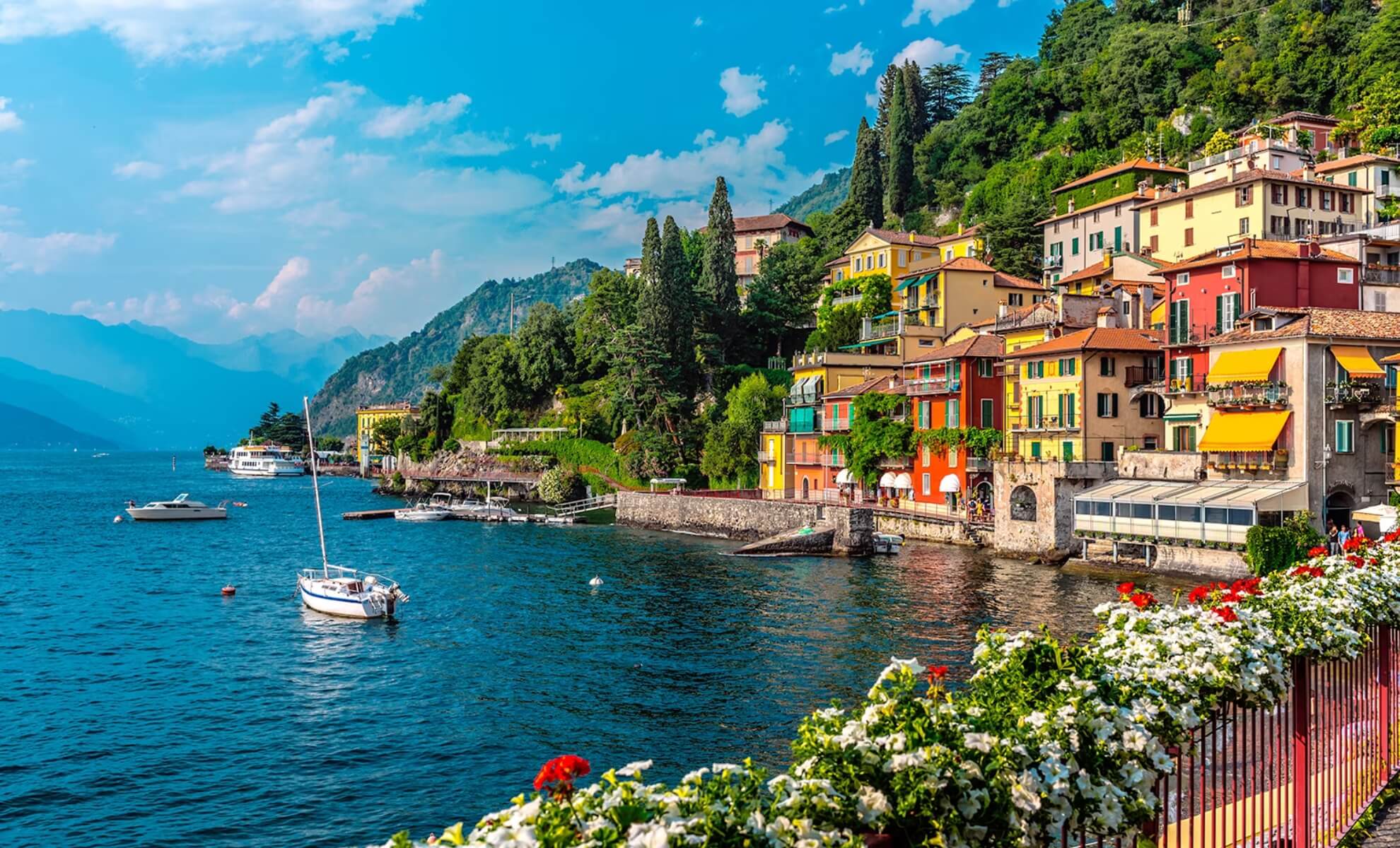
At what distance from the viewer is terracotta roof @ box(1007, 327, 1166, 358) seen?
155 feet

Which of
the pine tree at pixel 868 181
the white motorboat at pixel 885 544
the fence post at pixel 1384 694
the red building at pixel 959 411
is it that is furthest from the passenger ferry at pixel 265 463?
the fence post at pixel 1384 694

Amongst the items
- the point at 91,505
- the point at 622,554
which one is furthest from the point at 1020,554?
the point at 91,505

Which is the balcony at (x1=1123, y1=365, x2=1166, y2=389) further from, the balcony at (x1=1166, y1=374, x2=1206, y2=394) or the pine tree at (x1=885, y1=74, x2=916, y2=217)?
the pine tree at (x1=885, y1=74, x2=916, y2=217)

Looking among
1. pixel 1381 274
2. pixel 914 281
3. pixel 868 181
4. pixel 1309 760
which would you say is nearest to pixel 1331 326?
pixel 1381 274

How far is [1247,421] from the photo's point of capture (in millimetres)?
40625

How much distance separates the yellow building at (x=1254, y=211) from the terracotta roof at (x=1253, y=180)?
40 millimetres

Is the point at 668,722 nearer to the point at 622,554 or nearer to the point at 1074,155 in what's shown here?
the point at 622,554

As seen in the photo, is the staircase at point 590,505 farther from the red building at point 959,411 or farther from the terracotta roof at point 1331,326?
the terracotta roof at point 1331,326

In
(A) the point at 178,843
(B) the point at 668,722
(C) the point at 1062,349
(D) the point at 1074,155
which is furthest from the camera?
(D) the point at 1074,155

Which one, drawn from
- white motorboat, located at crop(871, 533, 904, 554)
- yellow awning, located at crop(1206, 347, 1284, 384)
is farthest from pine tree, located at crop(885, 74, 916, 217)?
yellow awning, located at crop(1206, 347, 1284, 384)

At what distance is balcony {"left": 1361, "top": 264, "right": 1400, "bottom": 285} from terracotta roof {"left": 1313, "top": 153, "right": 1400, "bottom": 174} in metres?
17.4

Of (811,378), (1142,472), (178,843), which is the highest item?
(811,378)

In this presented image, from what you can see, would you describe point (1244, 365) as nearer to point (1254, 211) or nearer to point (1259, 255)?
point (1259, 255)

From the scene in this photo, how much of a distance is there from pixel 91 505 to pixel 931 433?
84.7 meters
